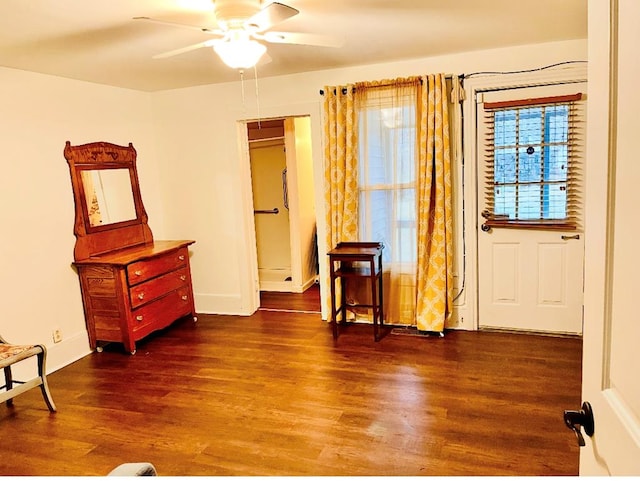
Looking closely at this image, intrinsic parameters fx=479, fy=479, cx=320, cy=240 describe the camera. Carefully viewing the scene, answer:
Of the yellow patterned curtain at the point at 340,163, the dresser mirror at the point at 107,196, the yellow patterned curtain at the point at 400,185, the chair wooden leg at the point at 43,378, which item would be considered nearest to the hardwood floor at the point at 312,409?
the chair wooden leg at the point at 43,378

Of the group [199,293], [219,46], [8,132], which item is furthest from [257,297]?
[219,46]

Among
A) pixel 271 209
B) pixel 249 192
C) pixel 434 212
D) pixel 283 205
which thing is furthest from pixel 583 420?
pixel 271 209

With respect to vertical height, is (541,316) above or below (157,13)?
below

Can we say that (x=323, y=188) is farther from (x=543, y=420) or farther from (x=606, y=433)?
(x=606, y=433)

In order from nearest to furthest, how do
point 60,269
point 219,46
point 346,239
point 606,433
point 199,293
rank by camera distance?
point 606,433 < point 219,46 < point 60,269 < point 346,239 < point 199,293

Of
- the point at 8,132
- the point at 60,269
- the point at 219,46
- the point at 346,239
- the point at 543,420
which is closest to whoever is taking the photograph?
the point at 219,46

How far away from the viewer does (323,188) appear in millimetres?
4445

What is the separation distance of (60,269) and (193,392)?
160 centimetres

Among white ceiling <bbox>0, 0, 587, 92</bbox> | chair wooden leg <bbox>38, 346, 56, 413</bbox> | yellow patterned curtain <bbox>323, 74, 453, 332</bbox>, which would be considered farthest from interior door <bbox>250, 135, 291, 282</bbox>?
chair wooden leg <bbox>38, 346, 56, 413</bbox>

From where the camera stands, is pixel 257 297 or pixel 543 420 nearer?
pixel 543 420

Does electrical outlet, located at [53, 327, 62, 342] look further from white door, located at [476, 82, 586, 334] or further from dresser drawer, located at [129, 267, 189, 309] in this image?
white door, located at [476, 82, 586, 334]

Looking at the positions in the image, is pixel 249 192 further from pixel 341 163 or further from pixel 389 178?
pixel 389 178

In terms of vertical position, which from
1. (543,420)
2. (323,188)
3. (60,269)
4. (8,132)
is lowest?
(543,420)

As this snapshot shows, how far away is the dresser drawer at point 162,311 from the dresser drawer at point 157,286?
5 centimetres
